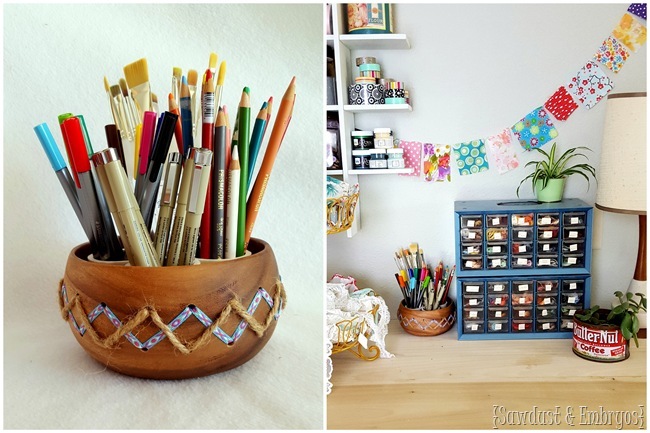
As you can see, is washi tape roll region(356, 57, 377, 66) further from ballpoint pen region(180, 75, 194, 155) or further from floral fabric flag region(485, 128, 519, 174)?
ballpoint pen region(180, 75, 194, 155)

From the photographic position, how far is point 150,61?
0.69m

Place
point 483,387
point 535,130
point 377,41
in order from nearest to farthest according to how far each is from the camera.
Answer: point 483,387 → point 377,41 → point 535,130

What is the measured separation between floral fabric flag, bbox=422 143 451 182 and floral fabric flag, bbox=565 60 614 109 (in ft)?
1.08

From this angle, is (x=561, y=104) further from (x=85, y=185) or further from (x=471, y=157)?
(x=85, y=185)

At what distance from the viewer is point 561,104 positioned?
1.47 m

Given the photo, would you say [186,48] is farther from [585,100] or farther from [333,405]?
[585,100]

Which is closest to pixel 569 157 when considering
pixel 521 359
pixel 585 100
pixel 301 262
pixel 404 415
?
pixel 585 100

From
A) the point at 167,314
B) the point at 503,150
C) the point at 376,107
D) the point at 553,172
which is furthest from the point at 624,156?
the point at 167,314

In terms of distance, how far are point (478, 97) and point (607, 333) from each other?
617 mm

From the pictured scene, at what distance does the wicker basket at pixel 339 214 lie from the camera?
121 centimetres

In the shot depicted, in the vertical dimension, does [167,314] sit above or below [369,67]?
below

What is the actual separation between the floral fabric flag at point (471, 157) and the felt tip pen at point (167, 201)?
1.11 m

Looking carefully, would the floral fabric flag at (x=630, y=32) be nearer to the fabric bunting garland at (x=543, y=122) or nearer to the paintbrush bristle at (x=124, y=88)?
the fabric bunting garland at (x=543, y=122)

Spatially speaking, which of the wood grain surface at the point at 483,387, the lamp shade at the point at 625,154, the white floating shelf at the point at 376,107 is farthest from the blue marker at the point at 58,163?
the lamp shade at the point at 625,154
